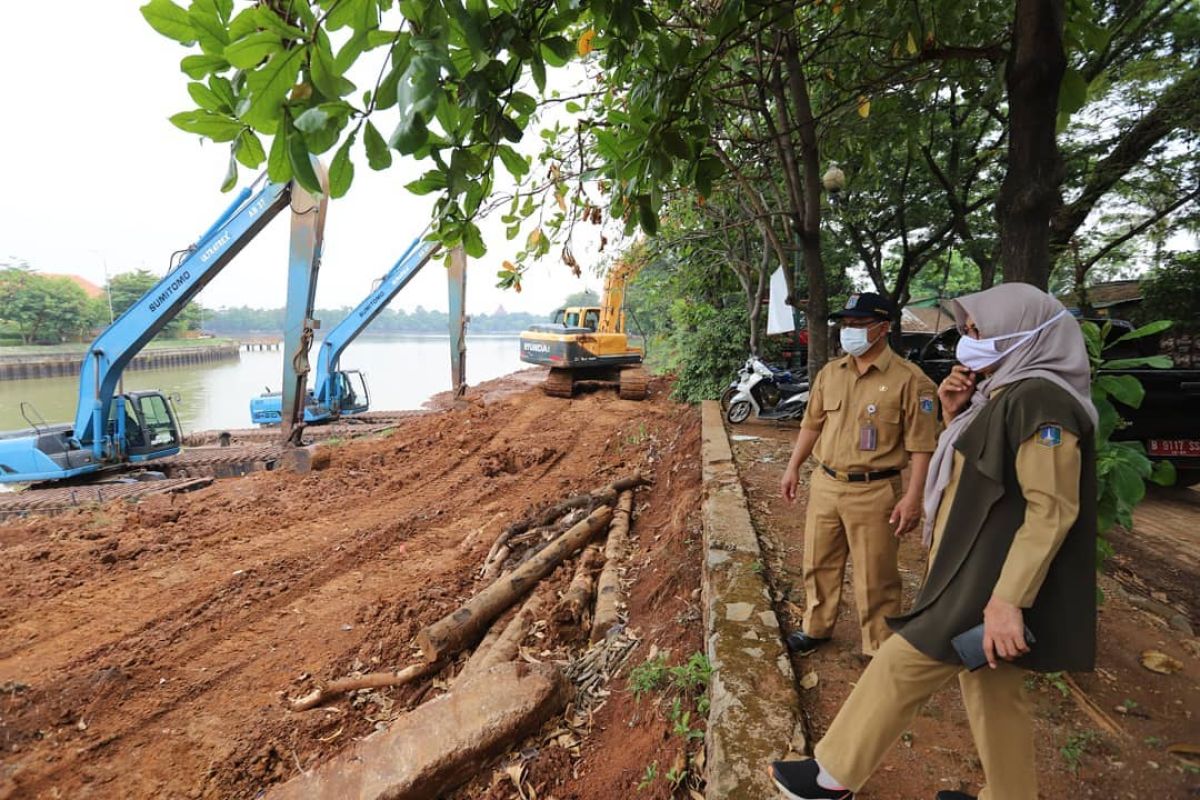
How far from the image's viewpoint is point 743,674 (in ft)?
7.40

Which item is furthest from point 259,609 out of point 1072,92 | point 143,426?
point 143,426

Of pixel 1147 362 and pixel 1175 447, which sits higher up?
pixel 1147 362

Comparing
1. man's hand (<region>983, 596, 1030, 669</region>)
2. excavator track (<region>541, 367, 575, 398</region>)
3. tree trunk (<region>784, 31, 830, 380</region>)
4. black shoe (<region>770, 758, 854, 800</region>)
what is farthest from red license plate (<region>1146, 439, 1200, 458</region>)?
excavator track (<region>541, 367, 575, 398</region>)

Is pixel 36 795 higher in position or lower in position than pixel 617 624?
lower

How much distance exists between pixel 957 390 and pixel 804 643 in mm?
1428

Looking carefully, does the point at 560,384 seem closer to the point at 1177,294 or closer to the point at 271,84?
the point at 1177,294

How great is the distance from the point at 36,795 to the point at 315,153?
12.5 feet

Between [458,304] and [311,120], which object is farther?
[458,304]

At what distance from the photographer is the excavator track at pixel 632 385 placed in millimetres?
13789

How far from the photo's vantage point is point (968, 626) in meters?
1.49

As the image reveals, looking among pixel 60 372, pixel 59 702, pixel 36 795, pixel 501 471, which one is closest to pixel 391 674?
pixel 36 795

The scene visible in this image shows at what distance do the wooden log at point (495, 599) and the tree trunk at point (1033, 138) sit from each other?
3471 millimetres

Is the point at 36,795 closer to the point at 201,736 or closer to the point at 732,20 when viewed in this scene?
the point at 201,736

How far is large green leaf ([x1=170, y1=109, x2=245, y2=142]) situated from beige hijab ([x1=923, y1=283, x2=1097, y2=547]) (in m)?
1.96
